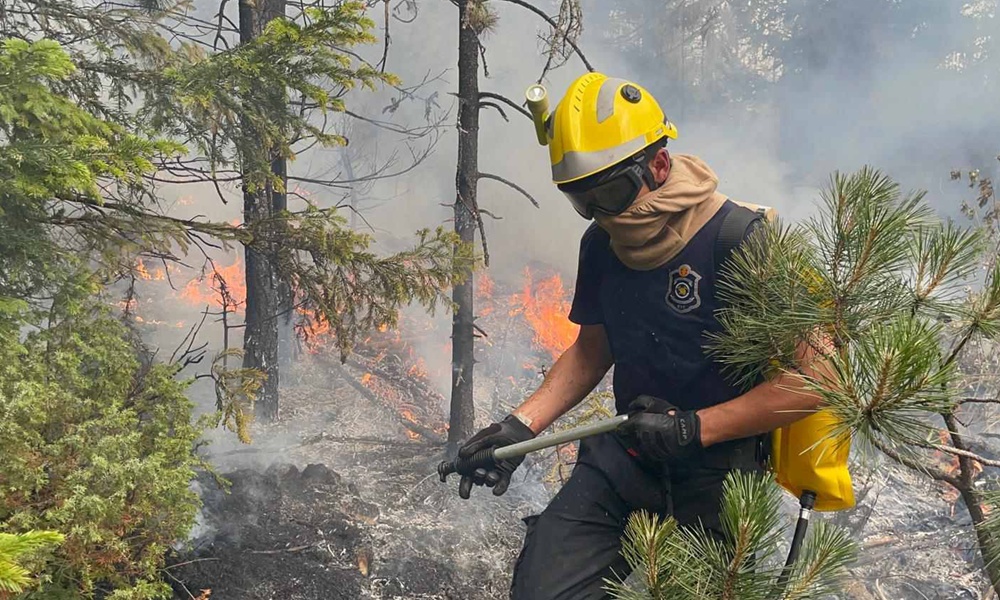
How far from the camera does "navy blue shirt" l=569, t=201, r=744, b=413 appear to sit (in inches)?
86.9

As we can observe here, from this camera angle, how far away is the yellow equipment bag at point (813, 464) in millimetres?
2109

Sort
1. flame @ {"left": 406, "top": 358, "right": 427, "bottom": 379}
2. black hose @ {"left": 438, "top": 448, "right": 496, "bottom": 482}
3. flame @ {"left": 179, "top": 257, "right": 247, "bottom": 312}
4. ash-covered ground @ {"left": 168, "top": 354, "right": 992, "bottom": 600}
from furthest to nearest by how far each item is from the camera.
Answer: flame @ {"left": 179, "top": 257, "right": 247, "bottom": 312}, flame @ {"left": 406, "top": 358, "right": 427, "bottom": 379}, ash-covered ground @ {"left": 168, "top": 354, "right": 992, "bottom": 600}, black hose @ {"left": 438, "top": 448, "right": 496, "bottom": 482}

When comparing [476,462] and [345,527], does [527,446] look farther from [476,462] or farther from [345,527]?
[345,527]

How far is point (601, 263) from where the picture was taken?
8.60 feet

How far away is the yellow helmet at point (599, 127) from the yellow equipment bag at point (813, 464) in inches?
19.5

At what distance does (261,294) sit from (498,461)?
5917 mm

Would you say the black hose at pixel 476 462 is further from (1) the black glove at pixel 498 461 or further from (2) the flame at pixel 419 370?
(2) the flame at pixel 419 370

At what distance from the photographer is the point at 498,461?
102 inches

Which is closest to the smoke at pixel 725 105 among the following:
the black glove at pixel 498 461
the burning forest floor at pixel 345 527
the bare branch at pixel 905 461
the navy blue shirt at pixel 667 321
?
the burning forest floor at pixel 345 527

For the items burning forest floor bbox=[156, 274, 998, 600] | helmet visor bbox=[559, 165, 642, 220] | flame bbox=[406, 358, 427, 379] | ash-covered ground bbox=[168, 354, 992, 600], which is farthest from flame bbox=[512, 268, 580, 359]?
helmet visor bbox=[559, 165, 642, 220]

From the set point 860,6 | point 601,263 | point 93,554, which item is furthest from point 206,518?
point 860,6

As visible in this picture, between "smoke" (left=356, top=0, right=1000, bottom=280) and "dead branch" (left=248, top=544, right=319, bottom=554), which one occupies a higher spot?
"smoke" (left=356, top=0, right=1000, bottom=280)

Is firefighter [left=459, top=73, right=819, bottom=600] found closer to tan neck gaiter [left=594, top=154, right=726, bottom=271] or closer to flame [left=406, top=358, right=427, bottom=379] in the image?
tan neck gaiter [left=594, top=154, right=726, bottom=271]

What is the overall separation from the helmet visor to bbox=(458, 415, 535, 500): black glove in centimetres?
100
